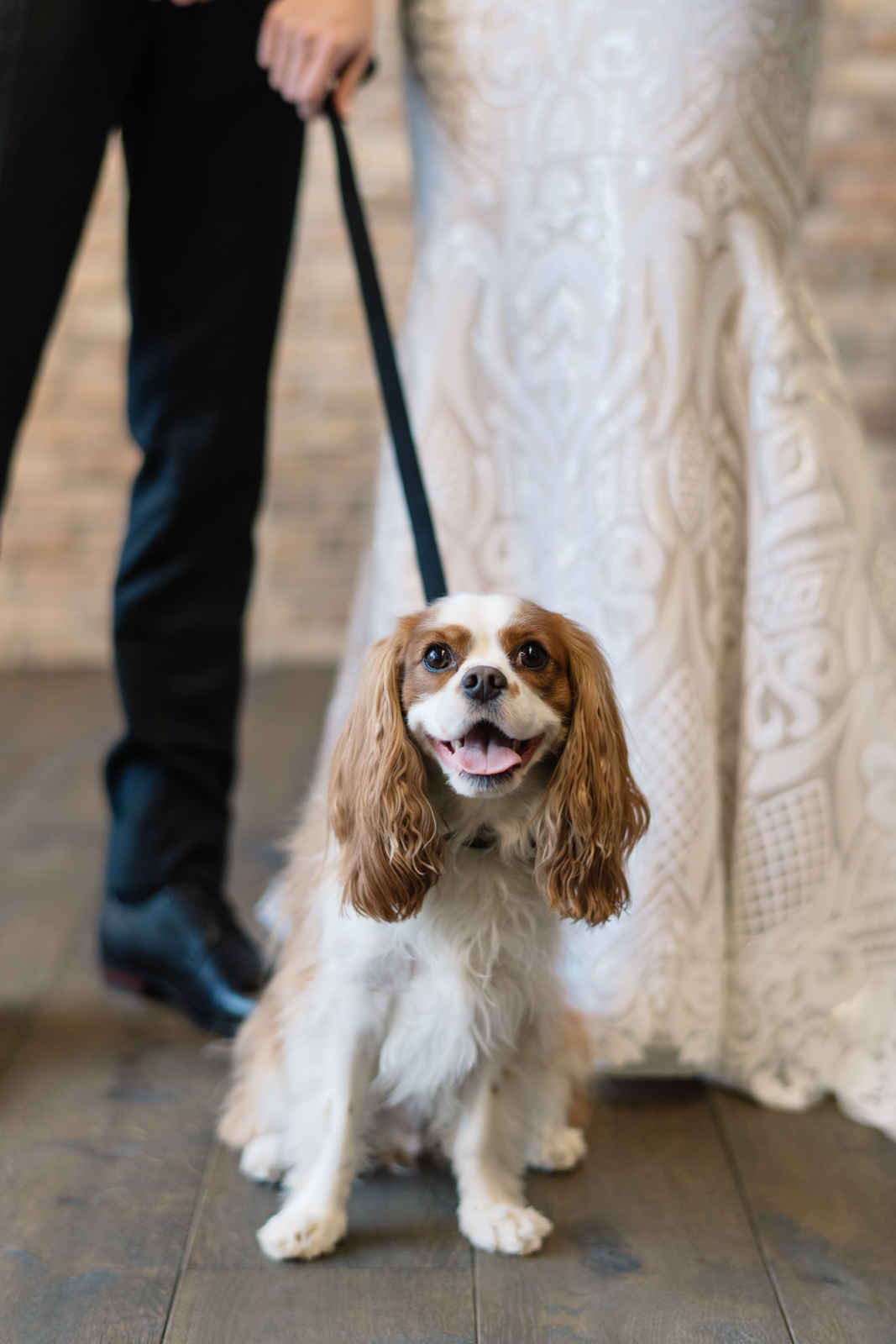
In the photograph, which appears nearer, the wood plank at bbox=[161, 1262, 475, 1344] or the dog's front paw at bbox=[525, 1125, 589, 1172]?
the wood plank at bbox=[161, 1262, 475, 1344]

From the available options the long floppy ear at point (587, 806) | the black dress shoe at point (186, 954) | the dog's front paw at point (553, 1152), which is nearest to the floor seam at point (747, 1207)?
the dog's front paw at point (553, 1152)

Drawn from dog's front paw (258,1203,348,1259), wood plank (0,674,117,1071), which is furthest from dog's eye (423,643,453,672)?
wood plank (0,674,117,1071)

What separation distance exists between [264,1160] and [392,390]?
807 mm

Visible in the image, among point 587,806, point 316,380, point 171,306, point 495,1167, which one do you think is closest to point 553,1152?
point 495,1167

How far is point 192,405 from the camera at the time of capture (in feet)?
4.97

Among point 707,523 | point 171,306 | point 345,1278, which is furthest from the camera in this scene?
point 171,306

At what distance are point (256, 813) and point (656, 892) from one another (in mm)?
1176

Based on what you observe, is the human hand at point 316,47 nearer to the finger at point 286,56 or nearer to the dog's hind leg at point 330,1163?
the finger at point 286,56

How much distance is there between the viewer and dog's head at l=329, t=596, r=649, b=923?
0.98 meters

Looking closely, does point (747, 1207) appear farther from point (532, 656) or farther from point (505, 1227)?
point (532, 656)

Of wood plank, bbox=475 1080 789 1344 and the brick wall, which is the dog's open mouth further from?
the brick wall

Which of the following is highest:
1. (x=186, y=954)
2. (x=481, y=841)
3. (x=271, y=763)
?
(x=481, y=841)

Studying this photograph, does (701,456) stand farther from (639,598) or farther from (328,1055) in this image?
(328,1055)

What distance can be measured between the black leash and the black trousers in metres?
0.22
